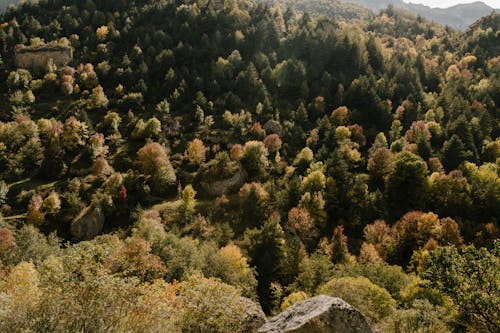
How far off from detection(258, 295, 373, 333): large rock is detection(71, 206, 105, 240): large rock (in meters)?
69.1

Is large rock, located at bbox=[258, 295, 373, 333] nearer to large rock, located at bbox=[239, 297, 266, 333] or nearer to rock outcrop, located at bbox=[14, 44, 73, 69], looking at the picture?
large rock, located at bbox=[239, 297, 266, 333]

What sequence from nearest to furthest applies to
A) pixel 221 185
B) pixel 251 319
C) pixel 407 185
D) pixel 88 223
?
pixel 251 319, pixel 88 223, pixel 407 185, pixel 221 185

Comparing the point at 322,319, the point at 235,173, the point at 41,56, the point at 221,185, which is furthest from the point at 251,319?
the point at 41,56

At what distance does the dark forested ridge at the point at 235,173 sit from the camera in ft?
96.1

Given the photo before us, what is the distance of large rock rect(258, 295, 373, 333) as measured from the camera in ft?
80.3

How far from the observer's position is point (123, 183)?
98.6 m

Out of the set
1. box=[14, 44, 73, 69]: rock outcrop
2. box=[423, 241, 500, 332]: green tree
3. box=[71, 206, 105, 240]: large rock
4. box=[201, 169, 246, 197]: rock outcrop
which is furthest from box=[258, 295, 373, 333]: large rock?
box=[14, 44, 73, 69]: rock outcrop

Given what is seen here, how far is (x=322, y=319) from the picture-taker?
24531mm

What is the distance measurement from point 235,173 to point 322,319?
80097 mm

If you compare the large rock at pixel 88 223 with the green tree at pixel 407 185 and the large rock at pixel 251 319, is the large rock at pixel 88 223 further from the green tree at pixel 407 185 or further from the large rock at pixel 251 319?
the green tree at pixel 407 185

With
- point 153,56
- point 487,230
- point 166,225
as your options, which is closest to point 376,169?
point 487,230

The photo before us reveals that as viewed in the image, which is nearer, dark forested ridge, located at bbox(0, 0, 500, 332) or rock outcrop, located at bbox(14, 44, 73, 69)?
dark forested ridge, located at bbox(0, 0, 500, 332)

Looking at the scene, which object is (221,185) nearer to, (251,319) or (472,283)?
(251,319)

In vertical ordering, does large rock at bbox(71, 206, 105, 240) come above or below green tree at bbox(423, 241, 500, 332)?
below
